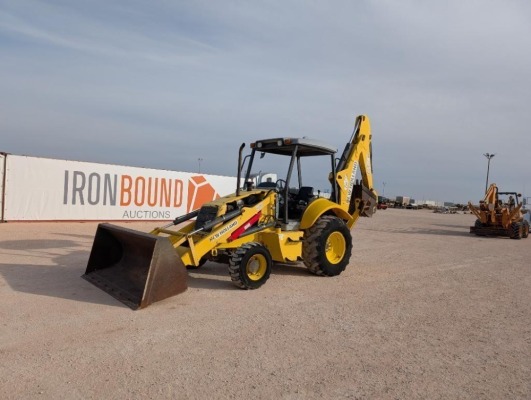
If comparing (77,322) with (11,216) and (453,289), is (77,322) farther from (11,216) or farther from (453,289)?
(11,216)

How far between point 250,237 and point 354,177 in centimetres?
339

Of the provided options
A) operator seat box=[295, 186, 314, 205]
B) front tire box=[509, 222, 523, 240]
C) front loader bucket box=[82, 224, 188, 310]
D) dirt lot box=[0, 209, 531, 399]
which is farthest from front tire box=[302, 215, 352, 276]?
front tire box=[509, 222, 523, 240]

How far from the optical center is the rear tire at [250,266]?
6766 mm

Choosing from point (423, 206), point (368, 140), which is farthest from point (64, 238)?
point (423, 206)

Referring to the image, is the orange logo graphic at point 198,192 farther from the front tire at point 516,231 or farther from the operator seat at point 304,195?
the front tire at point 516,231

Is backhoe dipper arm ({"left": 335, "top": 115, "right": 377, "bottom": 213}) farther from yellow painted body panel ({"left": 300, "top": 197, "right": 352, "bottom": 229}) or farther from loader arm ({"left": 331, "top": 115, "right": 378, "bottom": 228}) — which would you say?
yellow painted body panel ({"left": 300, "top": 197, "right": 352, "bottom": 229})

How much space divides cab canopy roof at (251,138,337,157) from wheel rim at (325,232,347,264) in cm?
165

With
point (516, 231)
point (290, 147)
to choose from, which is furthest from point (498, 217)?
point (290, 147)

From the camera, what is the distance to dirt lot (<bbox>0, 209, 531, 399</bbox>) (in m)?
3.73

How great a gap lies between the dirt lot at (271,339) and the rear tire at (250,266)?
0.18m

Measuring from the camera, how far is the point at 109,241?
7.43 metres

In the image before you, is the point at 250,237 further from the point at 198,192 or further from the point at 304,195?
the point at 198,192

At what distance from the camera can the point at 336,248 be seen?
862cm

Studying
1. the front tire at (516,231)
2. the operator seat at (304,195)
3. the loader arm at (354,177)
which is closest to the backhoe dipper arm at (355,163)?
the loader arm at (354,177)
